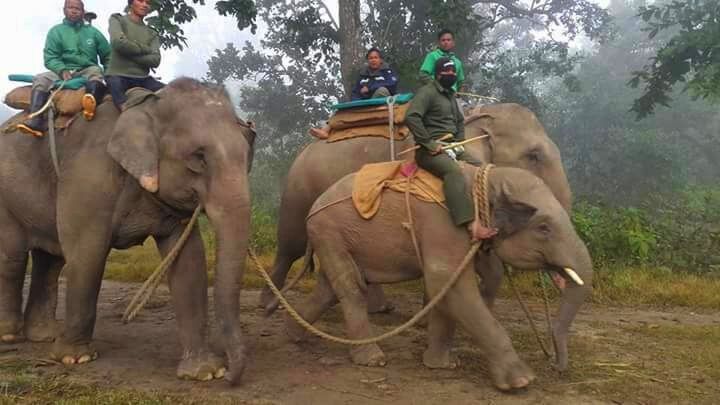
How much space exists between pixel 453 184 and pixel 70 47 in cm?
358

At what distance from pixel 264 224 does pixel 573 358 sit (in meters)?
7.75

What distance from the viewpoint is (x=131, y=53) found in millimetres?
4648

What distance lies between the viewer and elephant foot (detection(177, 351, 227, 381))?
164 inches

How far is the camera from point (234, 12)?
38.3 ft

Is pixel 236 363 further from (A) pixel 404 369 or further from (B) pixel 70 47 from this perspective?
(B) pixel 70 47

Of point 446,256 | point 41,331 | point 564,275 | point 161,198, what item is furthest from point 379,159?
point 41,331

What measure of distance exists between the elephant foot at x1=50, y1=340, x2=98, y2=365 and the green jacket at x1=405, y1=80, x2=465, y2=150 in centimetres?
301

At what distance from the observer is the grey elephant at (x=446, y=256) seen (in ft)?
12.9

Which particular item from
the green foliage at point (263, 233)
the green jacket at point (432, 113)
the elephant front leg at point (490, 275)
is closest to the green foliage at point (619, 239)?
the elephant front leg at point (490, 275)

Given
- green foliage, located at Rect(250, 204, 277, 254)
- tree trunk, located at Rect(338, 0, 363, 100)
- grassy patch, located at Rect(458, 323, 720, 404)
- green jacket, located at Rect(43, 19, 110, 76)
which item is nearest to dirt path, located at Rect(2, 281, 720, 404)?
grassy patch, located at Rect(458, 323, 720, 404)

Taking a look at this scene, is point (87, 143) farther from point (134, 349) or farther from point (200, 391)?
point (200, 391)

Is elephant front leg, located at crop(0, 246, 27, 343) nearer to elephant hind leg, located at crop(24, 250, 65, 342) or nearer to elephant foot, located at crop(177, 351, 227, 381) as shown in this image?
elephant hind leg, located at crop(24, 250, 65, 342)

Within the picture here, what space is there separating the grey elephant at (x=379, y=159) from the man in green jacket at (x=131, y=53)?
2.18 metres

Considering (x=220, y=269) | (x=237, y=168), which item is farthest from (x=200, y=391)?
(x=237, y=168)
